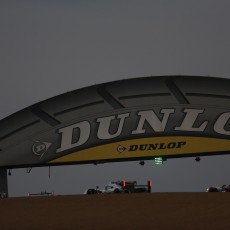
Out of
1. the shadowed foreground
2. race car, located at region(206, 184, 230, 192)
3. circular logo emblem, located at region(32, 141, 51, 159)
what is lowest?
the shadowed foreground

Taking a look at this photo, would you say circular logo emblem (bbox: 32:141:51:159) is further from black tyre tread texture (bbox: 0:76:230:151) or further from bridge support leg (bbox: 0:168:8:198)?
bridge support leg (bbox: 0:168:8:198)

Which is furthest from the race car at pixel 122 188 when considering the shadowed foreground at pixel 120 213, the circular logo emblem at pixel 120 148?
the shadowed foreground at pixel 120 213

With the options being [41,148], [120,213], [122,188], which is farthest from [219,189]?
[120,213]

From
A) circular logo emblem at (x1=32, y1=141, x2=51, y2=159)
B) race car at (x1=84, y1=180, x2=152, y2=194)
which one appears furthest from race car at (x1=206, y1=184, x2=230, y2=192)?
circular logo emblem at (x1=32, y1=141, x2=51, y2=159)

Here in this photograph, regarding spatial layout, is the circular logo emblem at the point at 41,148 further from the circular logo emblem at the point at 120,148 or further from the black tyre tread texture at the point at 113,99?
the circular logo emblem at the point at 120,148

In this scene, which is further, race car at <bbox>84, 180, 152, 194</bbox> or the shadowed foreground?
race car at <bbox>84, 180, 152, 194</bbox>

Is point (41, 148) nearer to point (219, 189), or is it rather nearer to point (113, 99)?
point (113, 99)

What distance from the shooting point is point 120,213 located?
89.5 ft

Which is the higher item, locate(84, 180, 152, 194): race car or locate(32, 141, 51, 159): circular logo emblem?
locate(32, 141, 51, 159): circular logo emblem

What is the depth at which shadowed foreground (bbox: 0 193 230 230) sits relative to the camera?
2298 centimetres

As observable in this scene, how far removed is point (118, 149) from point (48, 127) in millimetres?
6829

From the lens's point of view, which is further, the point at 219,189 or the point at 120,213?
the point at 219,189

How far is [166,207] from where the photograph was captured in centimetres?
2950

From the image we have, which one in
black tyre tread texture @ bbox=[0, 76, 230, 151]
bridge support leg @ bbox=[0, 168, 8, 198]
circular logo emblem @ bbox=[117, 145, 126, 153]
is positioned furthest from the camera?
bridge support leg @ bbox=[0, 168, 8, 198]
